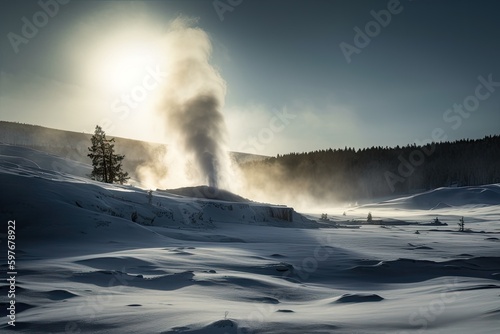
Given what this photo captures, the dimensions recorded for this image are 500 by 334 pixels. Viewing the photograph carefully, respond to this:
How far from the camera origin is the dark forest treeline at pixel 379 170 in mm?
95938

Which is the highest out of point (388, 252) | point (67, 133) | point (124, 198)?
point (67, 133)

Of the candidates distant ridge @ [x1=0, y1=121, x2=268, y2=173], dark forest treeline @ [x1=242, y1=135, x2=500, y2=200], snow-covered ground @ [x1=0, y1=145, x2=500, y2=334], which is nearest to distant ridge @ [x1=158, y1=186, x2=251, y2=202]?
snow-covered ground @ [x1=0, y1=145, x2=500, y2=334]

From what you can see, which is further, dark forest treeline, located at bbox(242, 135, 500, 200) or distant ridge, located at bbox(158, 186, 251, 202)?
dark forest treeline, located at bbox(242, 135, 500, 200)

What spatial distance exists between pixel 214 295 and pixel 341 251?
7.42 m

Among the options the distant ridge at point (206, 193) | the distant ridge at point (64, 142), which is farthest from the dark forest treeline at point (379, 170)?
the distant ridge at point (206, 193)

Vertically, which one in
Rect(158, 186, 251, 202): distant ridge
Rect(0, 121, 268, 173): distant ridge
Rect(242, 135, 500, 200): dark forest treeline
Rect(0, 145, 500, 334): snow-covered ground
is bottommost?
Rect(0, 145, 500, 334): snow-covered ground

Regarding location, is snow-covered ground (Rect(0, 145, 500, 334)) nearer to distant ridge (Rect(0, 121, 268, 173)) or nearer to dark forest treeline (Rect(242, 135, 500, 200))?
dark forest treeline (Rect(242, 135, 500, 200))

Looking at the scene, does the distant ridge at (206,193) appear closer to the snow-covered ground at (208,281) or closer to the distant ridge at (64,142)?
the snow-covered ground at (208,281)

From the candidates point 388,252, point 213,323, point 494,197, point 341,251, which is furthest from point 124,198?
point 494,197

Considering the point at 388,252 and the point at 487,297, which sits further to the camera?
the point at 388,252

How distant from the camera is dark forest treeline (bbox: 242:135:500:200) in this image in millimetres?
95938

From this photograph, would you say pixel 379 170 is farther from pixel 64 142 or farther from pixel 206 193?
pixel 64 142

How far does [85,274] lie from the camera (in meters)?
6.61

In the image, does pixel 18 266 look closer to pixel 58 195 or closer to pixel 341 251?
pixel 58 195
